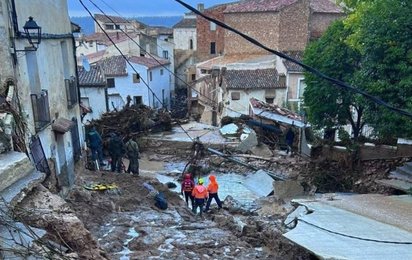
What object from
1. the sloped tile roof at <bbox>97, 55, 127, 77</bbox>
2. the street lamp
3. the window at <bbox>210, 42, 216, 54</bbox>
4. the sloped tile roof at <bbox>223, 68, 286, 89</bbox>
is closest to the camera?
the street lamp

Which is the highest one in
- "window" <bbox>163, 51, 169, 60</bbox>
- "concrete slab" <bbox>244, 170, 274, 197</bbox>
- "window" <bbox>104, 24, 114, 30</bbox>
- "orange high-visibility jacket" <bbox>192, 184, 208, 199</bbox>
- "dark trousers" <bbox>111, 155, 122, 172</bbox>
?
"window" <bbox>104, 24, 114, 30</bbox>

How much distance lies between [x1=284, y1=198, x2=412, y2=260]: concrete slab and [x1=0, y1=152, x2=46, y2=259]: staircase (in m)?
3.97

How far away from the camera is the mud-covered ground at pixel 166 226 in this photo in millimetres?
7730

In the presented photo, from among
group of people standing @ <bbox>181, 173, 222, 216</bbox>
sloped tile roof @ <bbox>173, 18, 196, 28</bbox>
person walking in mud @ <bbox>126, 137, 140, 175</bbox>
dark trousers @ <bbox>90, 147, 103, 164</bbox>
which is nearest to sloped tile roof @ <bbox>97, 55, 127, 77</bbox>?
sloped tile roof @ <bbox>173, 18, 196, 28</bbox>

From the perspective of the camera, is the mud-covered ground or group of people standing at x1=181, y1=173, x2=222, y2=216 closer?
the mud-covered ground

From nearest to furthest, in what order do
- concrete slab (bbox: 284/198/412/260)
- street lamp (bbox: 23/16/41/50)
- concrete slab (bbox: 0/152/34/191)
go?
concrete slab (bbox: 0/152/34/191) < concrete slab (bbox: 284/198/412/260) < street lamp (bbox: 23/16/41/50)

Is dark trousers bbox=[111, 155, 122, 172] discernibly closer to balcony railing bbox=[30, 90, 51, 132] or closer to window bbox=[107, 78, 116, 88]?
balcony railing bbox=[30, 90, 51, 132]

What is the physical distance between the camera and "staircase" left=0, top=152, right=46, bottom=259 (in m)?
3.87

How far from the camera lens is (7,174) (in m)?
4.64

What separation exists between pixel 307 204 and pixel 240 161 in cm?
1231

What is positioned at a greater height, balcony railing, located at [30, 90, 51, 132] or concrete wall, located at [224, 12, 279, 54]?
concrete wall, located at [224, 12, 279, 54]

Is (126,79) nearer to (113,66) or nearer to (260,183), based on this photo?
(113,66)

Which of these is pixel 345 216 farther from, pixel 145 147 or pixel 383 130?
pixel 145 147

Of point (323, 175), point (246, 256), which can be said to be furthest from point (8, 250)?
point (323, 175)
